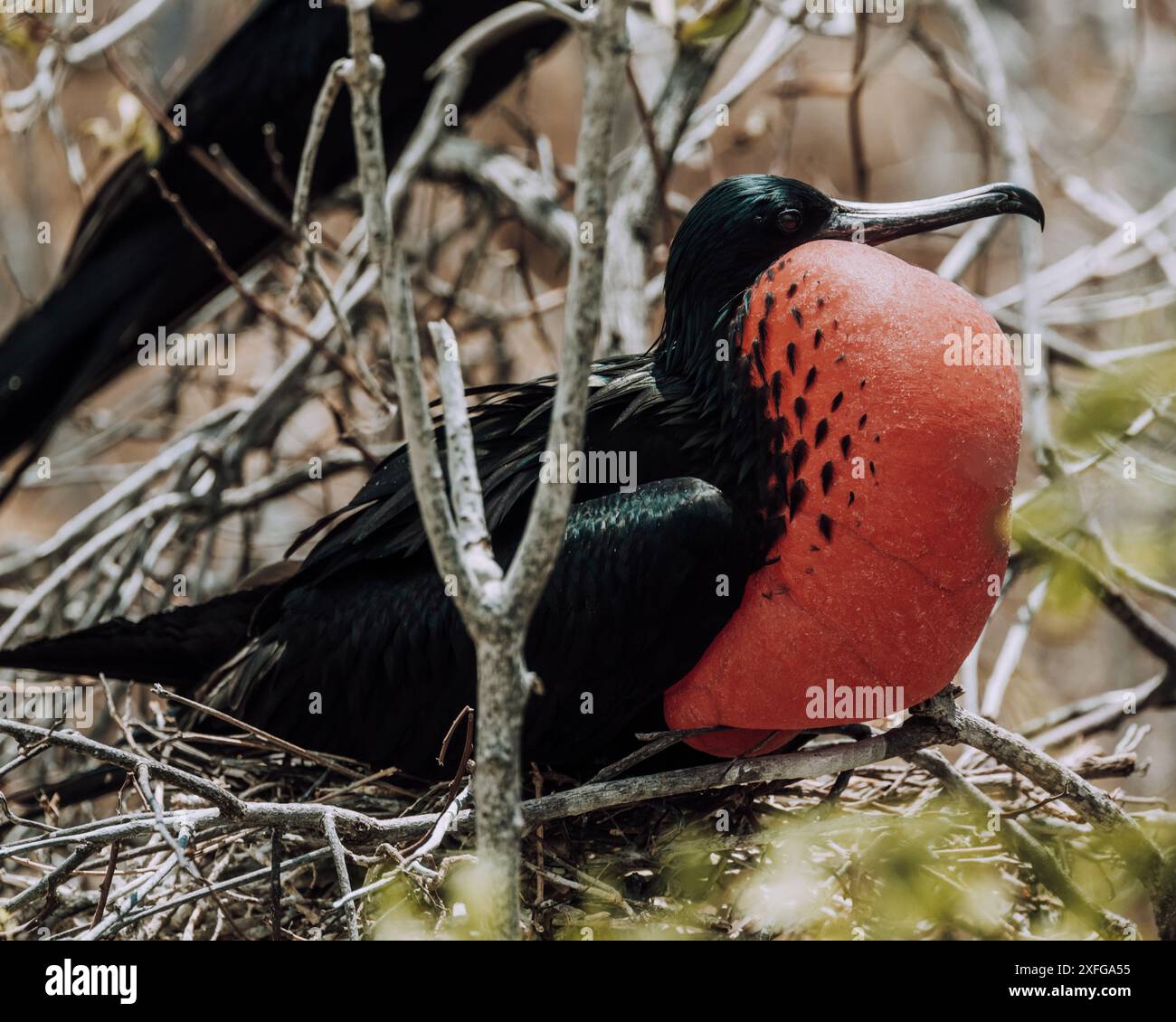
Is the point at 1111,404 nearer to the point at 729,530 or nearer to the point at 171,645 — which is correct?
the point at 729,530

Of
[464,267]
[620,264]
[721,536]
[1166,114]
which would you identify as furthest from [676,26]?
[1166,114]

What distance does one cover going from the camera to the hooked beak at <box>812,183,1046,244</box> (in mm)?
2414

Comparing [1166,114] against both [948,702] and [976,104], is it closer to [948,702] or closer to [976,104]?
[976,104]

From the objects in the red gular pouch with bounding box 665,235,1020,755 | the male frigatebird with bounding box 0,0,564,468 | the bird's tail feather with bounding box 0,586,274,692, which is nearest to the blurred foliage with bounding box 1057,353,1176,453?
the red gular pouch with bounding box 665,235,1020,755

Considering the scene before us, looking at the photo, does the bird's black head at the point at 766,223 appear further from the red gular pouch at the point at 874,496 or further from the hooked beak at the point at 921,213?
the red gular pouch at the point at 874,496

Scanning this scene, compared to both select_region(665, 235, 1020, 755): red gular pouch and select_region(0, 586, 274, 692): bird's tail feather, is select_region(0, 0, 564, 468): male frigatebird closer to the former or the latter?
select_region(0, 586, 274, 692): bird's tail feather

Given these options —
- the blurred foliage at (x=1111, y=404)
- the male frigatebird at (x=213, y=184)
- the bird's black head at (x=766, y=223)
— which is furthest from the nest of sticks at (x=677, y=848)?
the male frigatebird at (x=213, y=184)

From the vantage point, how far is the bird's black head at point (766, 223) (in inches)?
95.7

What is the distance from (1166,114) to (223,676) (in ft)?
19.6

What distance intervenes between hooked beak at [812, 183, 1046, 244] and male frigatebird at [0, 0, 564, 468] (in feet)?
5.68

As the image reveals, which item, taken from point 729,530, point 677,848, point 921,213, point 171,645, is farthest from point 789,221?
point 171,645

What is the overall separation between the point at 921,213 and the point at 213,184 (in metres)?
2.18

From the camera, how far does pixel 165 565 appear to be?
388 centimetres

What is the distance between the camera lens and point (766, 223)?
8.10 feet
